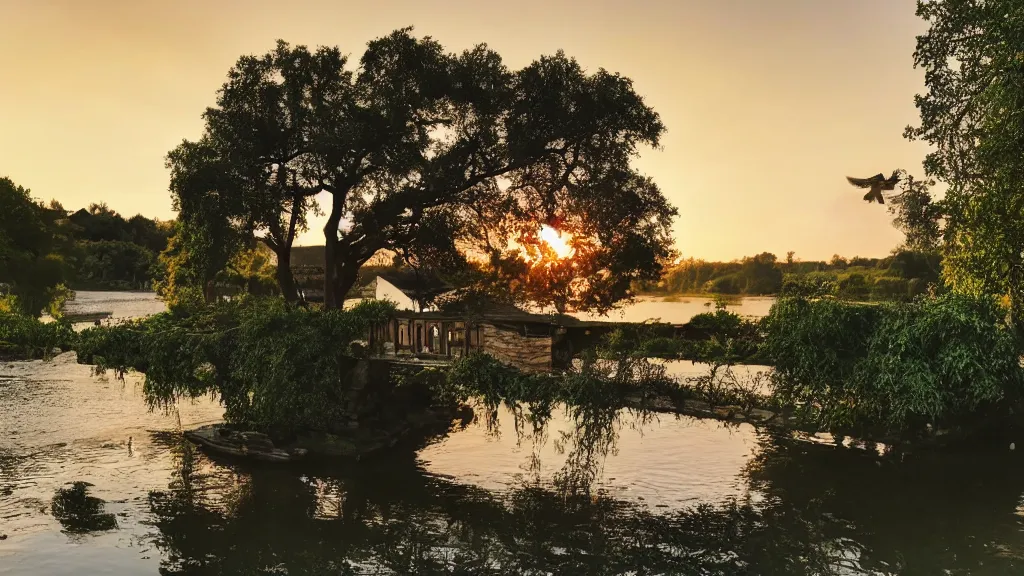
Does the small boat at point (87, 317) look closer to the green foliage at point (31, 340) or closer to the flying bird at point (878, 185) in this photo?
the green foliage at point (31, 340)

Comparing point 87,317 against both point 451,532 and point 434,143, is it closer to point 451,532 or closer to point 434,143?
point 434,143

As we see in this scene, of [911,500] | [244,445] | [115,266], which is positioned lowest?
[911,500]

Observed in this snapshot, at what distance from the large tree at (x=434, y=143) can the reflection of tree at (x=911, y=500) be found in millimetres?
10749

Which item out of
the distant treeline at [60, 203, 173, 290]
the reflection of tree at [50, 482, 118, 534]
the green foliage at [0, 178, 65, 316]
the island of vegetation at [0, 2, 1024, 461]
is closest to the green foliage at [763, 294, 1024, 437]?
the island of vegetation at [0, 2, 1024, 461]

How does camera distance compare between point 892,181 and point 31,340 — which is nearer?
point 892,181

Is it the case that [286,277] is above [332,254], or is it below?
below

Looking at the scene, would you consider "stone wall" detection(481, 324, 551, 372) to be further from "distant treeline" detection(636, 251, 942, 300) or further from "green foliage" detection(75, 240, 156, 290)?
"green foliage" detection(75, 240, 156, 290)

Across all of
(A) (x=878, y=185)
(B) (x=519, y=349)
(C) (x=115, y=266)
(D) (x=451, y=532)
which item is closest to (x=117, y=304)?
(C) (x=115, y=266)

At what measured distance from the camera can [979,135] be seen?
23.9 metres

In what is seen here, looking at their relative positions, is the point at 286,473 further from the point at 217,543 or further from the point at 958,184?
the point at 958,184

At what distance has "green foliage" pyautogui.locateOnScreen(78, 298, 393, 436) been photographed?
1024 inches

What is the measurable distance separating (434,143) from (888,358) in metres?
20.4

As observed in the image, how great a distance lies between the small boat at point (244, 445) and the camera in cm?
2723

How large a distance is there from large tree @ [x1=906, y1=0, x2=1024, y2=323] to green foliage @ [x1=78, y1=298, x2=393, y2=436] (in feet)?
70.1
